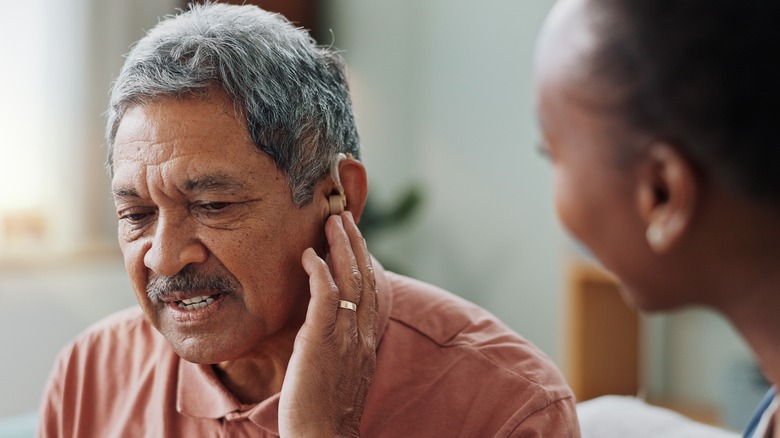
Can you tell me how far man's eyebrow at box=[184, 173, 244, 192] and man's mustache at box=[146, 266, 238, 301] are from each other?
12cm

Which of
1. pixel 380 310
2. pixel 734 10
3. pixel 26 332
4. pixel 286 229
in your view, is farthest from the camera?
pixel 26 332

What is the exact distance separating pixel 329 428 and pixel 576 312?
9.34 ft

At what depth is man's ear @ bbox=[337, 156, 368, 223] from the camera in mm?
1520

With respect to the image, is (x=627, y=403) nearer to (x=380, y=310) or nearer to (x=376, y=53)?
(x=380, y=310)

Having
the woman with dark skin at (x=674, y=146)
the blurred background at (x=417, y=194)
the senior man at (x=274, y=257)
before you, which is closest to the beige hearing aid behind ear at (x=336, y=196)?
the senior man at (x=274, y=257)

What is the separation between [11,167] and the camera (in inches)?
142

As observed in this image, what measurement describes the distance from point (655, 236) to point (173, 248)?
0.84m

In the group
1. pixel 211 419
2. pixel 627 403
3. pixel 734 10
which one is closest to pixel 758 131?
pixel 734 10

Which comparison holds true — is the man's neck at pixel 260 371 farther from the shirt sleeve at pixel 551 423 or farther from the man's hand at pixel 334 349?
the shirt sleeve at pixel 551 423

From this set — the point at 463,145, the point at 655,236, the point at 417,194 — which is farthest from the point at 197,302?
the point at 463,145

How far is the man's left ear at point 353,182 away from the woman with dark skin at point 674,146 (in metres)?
0.75

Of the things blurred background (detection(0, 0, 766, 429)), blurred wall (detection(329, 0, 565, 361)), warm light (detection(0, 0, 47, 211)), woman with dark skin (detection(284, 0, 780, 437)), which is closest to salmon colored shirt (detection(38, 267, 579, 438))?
woman with dark skin (detection(284, 0, 780, 437))

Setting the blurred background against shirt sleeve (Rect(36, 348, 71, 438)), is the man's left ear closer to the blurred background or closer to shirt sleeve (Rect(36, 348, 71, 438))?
shirt sleeve (Rect(36, 348, 71, 438))

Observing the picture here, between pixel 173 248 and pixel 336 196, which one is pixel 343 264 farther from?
pixel 173 248
